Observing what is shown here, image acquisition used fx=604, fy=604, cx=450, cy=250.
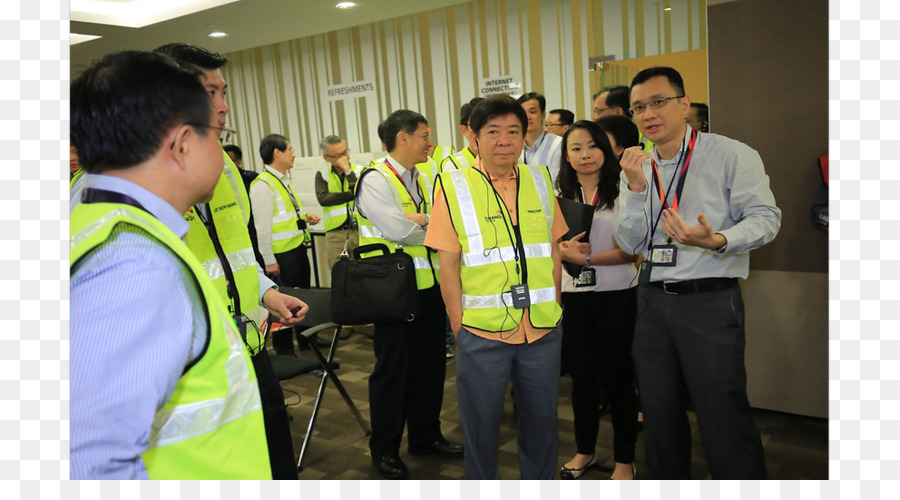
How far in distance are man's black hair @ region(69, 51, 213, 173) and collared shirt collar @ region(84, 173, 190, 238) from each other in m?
0.02

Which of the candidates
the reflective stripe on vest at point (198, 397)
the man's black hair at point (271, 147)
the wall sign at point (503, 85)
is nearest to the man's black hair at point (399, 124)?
the reflective stripe on vest at point (198, 397)

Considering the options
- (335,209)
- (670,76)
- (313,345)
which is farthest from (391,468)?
(335,209)

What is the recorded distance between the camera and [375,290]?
2.73m

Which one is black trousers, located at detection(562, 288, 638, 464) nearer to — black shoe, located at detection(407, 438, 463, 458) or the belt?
the belt

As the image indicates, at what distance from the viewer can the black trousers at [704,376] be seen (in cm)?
209

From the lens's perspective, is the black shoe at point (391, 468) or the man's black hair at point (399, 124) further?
the man's black hair at point (399, 124)

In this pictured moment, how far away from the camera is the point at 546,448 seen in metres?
2.24

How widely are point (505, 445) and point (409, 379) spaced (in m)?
0.60

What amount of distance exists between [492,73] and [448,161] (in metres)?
2.20

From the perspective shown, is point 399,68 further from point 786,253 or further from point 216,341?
point 216,341

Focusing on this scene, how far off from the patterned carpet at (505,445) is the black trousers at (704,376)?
0.52 meters

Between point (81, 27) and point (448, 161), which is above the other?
point (81, 27)

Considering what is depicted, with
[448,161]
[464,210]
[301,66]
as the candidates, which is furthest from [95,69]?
[301,66]

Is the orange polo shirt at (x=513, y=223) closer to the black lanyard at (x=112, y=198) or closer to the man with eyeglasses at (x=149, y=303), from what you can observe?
the man with eyeglasses at (x=149, y=303)
